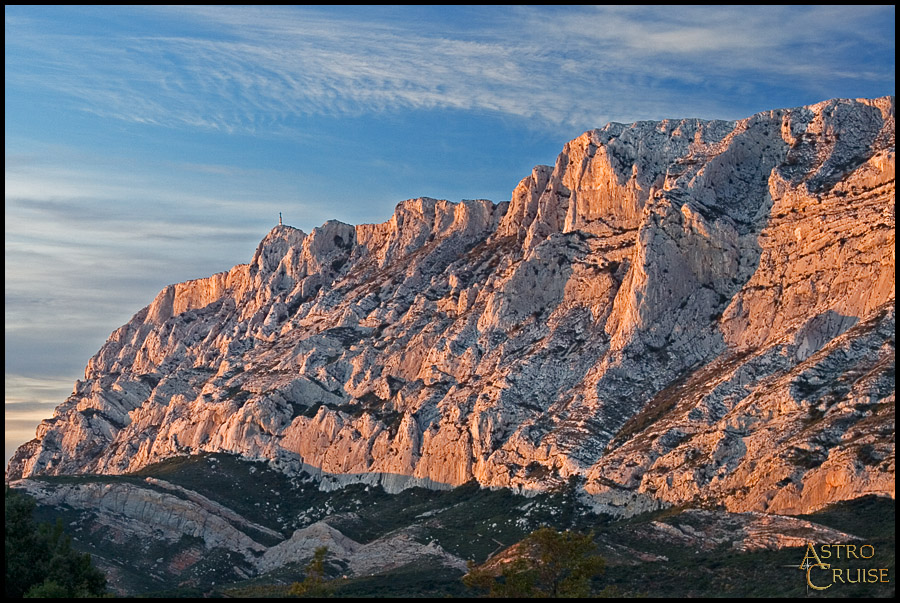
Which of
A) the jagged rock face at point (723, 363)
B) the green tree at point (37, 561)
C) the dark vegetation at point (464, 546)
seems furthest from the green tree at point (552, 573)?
the jagged rock face at point (723, 363)

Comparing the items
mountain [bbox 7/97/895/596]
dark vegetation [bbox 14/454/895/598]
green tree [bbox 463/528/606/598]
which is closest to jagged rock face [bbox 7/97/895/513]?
mountain [bbox 7/97/895/596]

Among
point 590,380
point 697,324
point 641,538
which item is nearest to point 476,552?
point 641,538

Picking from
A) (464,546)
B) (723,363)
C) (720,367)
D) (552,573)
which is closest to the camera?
(552,573)

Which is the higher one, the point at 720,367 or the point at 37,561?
the point at 720,367

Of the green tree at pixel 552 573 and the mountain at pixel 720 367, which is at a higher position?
the mountain at pixel 720 367

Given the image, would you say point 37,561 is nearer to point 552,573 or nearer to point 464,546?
point 552,573

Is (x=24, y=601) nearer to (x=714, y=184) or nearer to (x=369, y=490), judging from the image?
(x=369, y=490)

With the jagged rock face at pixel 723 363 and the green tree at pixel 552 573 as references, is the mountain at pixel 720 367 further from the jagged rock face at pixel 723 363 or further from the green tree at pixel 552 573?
the green tree at pixel 552 573

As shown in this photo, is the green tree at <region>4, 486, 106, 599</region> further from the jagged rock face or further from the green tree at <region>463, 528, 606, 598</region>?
the jagged rock face

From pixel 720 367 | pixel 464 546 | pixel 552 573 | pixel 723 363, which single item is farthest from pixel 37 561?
pixel 723 363
